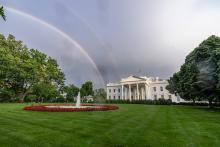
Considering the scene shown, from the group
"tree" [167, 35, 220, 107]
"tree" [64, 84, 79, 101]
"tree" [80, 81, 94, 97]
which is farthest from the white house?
"tree" [167, 35, 220, 107]

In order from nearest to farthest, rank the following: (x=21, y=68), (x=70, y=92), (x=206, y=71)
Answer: (x=206, y=71)
(x=21, y=68)
(x=70, y=92)

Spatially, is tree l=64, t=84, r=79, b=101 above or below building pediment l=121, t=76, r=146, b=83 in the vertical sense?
below

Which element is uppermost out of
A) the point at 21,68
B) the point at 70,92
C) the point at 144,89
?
the point at 21,68

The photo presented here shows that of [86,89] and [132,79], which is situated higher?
[132,79]

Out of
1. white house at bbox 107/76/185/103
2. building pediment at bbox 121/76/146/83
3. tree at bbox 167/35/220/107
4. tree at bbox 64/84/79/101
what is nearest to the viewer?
tree at bbox 167/35/220/107

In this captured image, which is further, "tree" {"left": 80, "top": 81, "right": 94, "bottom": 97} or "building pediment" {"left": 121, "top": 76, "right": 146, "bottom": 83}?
"tree" {"left": 80, "top": 81, "right": 94, "bottom": 97}

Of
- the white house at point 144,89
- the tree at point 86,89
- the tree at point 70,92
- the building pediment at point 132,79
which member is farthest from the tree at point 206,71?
the tree at point 86,89

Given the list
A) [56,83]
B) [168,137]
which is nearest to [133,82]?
[56,83]

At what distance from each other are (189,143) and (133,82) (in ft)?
213

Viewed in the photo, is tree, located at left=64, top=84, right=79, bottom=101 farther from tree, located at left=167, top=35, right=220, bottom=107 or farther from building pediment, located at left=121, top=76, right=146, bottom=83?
tree, located at left=167, top=35, right=220, bottom=107

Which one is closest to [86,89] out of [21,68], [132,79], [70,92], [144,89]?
[70,92]

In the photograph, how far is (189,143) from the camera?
22.4ft

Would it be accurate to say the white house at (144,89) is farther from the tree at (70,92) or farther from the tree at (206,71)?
the tree at (206,71)

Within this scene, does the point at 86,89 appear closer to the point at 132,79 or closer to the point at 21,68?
the point at 132,79
